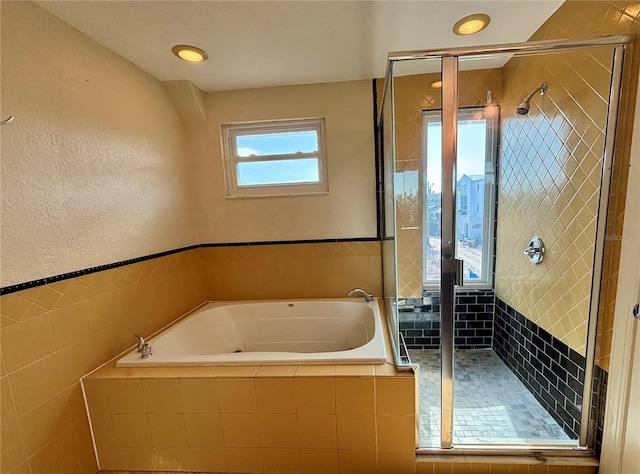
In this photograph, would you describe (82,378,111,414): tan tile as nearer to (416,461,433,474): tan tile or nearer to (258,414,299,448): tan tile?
(258,414,299,448): tan tile

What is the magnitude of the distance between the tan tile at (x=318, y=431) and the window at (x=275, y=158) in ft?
5.16

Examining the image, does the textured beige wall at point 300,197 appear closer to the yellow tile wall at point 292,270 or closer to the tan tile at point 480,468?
the yellow tile wall at point 292,270

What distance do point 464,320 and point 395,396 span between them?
3.89 feet

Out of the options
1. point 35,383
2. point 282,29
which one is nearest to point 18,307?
point 35,383

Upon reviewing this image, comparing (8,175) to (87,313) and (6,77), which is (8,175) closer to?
(6,77)

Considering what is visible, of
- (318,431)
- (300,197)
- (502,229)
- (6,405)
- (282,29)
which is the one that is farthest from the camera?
(300,197)

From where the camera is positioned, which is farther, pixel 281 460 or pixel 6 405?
pixel 281 460

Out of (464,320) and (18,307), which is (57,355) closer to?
(18,307)

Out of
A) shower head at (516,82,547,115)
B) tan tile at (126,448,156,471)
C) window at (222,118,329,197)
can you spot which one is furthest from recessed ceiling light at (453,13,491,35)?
tan tile at (126,448,156,471)

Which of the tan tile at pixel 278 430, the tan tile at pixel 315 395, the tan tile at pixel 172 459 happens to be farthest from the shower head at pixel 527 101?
the tan tile at pixel 172 459

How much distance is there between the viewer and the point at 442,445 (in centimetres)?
128

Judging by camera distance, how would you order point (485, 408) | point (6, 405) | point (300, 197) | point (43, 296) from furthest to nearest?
point (300, 197) < point (485, 408) < point (43, 296) < point (6, 405)

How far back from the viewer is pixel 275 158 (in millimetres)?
2176

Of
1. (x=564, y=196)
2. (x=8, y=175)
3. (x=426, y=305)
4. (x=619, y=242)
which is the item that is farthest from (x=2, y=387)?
(x=564, y=196)
